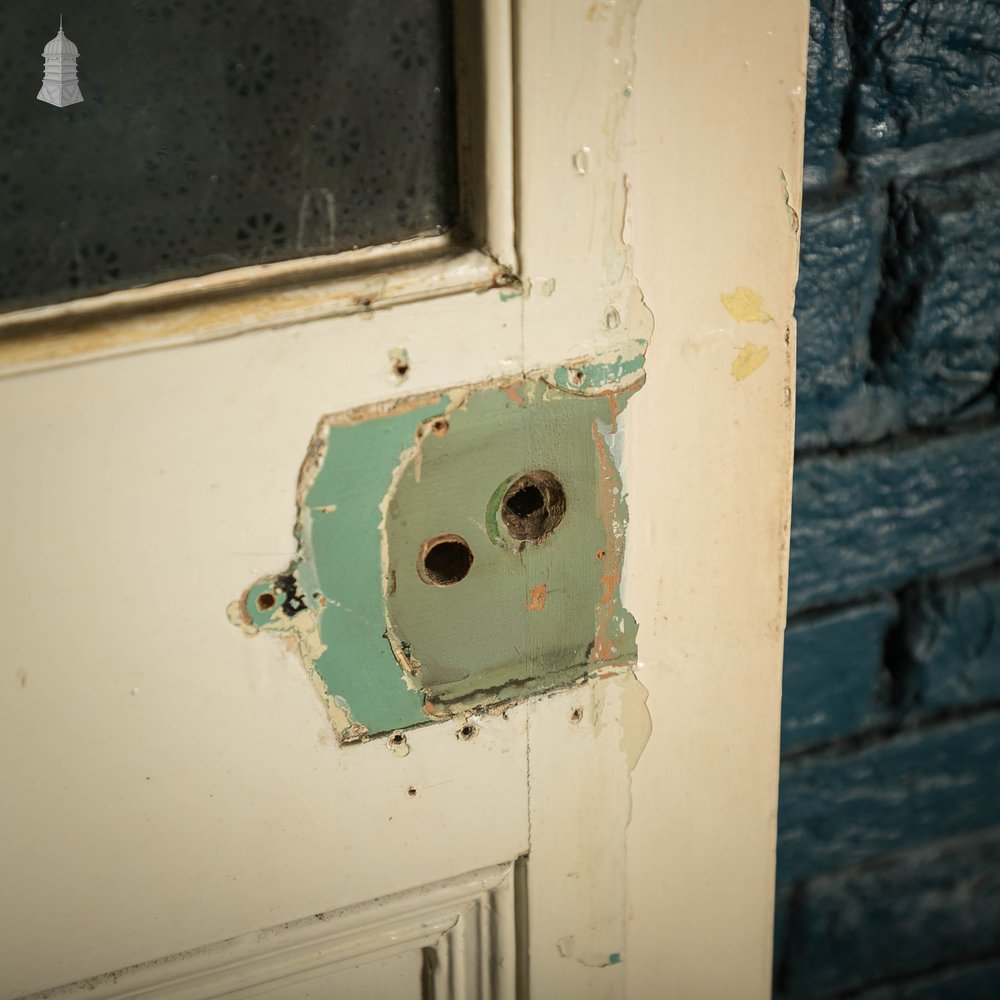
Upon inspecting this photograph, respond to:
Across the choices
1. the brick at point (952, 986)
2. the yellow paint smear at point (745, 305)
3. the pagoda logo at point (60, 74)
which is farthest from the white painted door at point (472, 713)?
the brick at point (952, 986)

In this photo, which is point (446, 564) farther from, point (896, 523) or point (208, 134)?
point (896, 523)

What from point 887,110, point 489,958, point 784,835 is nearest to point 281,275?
point 489,958

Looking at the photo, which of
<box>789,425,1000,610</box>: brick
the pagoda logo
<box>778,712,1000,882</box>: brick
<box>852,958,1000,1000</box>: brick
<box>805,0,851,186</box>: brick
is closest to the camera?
the pagoda logo

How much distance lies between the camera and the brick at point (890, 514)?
45.8 inches

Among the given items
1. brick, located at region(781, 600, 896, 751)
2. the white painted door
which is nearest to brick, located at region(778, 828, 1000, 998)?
brick, located at region(781, 600, 896, 751)

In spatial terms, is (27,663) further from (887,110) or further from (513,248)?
(887,110)

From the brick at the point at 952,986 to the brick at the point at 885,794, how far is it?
0.22 m

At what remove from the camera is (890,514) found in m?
1.19

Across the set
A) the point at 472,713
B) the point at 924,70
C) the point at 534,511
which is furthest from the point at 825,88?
the point at 472,713

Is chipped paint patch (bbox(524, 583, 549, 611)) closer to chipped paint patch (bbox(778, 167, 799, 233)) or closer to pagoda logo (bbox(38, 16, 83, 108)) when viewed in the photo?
chipped paint patch (bbox(778, 167, 799, 233))

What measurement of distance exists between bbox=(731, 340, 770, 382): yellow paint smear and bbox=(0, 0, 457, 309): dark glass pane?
23 centimetres

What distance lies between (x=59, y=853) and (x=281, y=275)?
1.27 feet

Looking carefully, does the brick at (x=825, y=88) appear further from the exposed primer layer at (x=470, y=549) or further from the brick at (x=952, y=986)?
the brick at (x=952, y=986)

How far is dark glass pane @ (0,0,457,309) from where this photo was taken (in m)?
0.60
